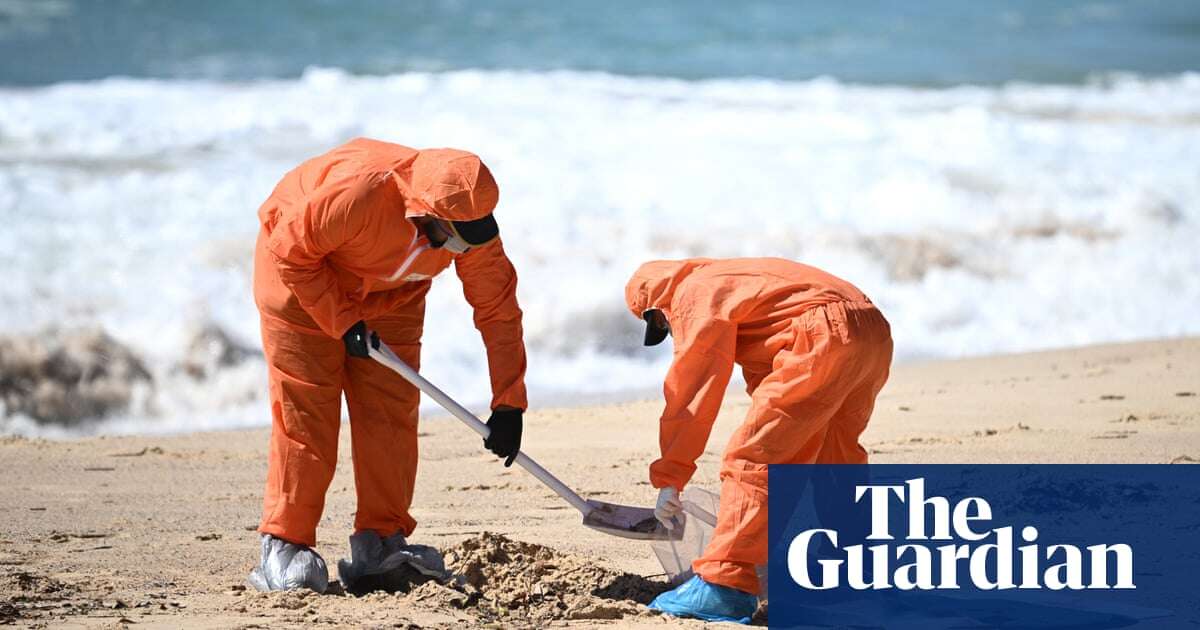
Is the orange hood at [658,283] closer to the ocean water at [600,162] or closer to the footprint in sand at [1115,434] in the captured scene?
the footprint in sand at [1115,434]

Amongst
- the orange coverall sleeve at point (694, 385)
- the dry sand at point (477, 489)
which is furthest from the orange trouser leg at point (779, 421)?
the dry sand at point (477, 489)

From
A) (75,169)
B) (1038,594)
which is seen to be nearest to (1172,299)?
(1038,594)

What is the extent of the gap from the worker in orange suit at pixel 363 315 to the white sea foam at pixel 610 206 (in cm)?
325

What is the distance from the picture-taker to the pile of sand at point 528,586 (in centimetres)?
453

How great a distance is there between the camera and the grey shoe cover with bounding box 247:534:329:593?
4.70m

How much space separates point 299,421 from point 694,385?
A: 1.23 m

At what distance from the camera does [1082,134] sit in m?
17.2

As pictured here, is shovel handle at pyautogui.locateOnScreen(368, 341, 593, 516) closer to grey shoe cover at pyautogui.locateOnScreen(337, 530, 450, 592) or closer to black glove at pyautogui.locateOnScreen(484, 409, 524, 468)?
black glove at pyautogui.locateOnScreen(484, 409, 524, 468)

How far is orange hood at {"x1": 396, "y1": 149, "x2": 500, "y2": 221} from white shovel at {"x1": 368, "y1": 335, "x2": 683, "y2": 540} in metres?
0.49

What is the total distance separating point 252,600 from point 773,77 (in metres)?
19.4

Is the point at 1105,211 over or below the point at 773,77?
below

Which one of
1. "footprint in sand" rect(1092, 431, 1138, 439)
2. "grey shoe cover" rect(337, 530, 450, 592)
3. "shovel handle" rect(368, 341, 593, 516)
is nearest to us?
"shovel handle" rect(368, 341, 593, 516)

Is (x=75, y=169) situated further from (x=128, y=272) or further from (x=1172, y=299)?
(x=1172, y=299)

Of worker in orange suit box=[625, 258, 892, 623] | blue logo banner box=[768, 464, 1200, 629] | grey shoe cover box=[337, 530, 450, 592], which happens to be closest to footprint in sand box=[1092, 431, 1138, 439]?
blue logo banner box=[768, 464, 1200, 629]
